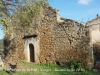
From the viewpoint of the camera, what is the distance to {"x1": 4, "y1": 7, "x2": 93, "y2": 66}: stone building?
668 inches

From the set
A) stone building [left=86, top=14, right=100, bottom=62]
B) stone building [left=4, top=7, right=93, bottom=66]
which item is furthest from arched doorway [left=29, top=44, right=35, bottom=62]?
stone building [left=86, top=14, right=100, bottom=62]

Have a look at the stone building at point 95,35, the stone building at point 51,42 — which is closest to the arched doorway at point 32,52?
the stone building at point 51,42

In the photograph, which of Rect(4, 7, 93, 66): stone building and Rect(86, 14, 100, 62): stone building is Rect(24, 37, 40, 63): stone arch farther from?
Rect(86, 14, 100, 62): stone building

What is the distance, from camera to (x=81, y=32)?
16984mm

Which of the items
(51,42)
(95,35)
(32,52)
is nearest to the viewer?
(51,42)

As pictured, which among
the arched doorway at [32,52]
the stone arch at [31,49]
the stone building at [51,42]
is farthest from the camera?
the arched doorway at [32,52]

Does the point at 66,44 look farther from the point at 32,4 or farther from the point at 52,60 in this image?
the point at 32,4

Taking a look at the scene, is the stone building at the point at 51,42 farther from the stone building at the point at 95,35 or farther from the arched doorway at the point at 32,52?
the stone building at the point at 95,35

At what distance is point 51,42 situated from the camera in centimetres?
1844

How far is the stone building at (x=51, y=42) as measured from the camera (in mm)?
16969

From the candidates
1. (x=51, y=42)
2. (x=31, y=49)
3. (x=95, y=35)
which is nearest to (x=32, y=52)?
(x=31, y=49)

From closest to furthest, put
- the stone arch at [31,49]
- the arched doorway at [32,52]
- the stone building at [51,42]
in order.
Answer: the stone building at [51,42] < the stone arch at [31,49] < the arched doorway at [32,52]

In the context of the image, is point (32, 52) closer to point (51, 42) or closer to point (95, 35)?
point (51, 42)

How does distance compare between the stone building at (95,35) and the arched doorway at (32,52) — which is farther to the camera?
the arched doorway at (32,52)
